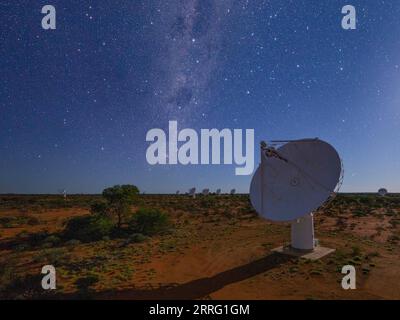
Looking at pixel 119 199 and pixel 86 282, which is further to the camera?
pixel 119 199

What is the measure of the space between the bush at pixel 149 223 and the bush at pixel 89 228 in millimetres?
2232

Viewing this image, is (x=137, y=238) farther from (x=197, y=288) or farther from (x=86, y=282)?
(x=197, y=288)

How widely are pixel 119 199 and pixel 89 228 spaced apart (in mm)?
4410

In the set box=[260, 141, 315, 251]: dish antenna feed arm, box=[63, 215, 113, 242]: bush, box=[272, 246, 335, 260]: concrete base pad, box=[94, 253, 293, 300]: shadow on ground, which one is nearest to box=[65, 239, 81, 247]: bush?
box=[63, 215, 113, 242]: bush

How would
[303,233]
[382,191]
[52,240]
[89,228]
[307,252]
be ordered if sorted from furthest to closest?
[382,191]
[89,228]
[52,240]
[303,233]
[307,252]

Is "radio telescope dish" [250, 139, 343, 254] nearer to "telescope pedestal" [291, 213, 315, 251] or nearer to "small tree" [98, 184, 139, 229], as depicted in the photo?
"telescope pedestal" [291, 213, 315, 251]

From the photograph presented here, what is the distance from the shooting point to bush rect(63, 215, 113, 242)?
966 inches

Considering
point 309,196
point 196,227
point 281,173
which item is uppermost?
point 281,173

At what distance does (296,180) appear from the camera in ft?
56.7

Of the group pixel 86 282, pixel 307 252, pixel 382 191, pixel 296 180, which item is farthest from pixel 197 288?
pixel 382 191
